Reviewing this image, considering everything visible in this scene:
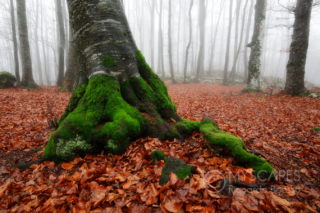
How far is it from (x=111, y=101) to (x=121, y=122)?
0.54 meters

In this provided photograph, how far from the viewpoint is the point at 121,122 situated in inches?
94.5

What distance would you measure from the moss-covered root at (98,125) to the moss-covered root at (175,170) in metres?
0.90

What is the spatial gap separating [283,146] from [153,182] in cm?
269

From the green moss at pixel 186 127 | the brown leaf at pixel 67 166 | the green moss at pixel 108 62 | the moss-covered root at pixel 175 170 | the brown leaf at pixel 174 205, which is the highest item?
the green moss at pixel 108 62

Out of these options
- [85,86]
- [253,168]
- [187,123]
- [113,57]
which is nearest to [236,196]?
[253,168]

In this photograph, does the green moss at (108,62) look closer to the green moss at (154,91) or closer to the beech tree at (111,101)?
the beech tree at (111,101)

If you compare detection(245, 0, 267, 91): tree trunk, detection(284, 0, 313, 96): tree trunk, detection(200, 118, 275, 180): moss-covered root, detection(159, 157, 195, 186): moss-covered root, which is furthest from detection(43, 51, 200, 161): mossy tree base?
detection(245, 0, 267, 91): tree trunk

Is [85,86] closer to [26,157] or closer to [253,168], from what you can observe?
[26,157]

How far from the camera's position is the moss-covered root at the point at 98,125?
230 cm

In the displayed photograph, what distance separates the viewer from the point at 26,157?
2480 mm

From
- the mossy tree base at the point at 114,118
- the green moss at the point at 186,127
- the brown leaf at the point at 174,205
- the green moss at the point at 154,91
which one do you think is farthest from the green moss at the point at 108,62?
the brown leaf at the point at 174,205

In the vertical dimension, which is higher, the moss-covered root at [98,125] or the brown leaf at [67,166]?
the moss-covered root at [98,125]

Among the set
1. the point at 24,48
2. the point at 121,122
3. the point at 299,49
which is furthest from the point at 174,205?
the point at 24,48

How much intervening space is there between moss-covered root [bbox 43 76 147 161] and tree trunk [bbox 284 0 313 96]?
8.67 metres
